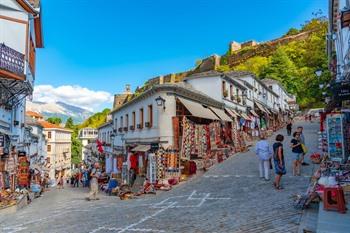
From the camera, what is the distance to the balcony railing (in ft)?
45.8

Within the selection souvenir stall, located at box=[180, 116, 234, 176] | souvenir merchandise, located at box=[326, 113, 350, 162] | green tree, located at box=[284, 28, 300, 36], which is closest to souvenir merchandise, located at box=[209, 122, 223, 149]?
souvenir stall, located at box=[180, 116, 234, 176]

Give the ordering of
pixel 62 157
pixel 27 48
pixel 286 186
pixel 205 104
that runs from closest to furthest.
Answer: pixel 286 186 → pixel 27 48 → pixel 205 104 → pixel 62 157

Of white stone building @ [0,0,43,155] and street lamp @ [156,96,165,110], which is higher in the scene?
white stone building @ [0,0,43,155]

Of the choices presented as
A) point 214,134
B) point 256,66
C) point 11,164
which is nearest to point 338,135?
point 214,134

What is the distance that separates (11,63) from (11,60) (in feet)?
0.45

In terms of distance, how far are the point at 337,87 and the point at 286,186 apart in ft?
12.6

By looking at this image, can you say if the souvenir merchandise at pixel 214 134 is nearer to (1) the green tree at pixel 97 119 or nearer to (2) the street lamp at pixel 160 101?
(2) the street lamp at pixel 160 101

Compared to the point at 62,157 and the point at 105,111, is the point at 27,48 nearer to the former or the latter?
the point at 62,157

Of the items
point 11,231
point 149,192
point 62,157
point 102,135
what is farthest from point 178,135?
point 62,157

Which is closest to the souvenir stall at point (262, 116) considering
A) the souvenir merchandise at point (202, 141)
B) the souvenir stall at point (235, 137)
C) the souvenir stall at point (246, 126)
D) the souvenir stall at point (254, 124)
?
the souvenir stall at point (254, 124)

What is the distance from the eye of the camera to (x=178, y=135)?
1928cm

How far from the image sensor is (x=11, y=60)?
1449 centimetres

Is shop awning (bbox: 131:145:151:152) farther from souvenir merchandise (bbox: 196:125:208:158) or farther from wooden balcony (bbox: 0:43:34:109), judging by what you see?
wooden balcony (bbox: 0:43:34:109)

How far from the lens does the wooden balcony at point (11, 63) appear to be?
13.9 metres
